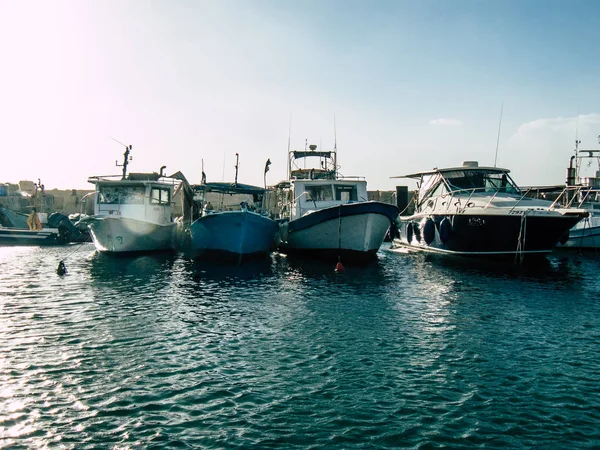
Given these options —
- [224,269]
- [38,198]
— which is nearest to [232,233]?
[224,269]

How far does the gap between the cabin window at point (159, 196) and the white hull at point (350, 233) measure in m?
8.24

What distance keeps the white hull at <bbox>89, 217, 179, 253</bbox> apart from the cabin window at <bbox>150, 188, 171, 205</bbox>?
178 cm

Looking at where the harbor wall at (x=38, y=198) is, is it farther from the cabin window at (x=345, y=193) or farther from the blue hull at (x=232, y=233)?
the cabin window at (x=345, y=193)

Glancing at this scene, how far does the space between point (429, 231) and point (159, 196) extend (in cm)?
1410

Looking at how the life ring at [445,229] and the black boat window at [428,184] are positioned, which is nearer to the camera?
the life ring at [445,229]

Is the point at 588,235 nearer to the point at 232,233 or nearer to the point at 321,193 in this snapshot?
the point at 321,193

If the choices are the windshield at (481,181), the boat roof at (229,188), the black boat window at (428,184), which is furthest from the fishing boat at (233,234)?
the windshield at (481,181)

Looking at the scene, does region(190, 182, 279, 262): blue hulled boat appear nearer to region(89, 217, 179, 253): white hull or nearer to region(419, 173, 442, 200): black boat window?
region(89, 217, 179, 253): white hull

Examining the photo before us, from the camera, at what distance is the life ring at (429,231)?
23453 millimetres

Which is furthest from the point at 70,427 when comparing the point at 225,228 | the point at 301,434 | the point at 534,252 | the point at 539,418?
the point at 534,252

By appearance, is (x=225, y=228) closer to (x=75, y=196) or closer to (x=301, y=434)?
(x=301, y=434)

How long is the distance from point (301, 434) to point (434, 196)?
20.3 m

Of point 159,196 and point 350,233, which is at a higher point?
point 159,196

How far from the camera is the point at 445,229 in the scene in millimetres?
21781
